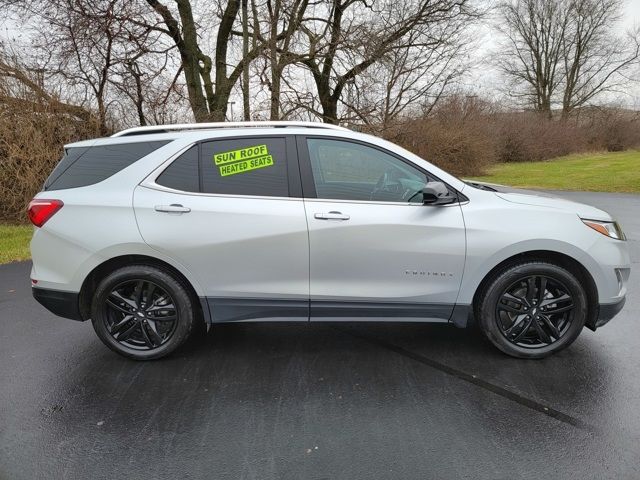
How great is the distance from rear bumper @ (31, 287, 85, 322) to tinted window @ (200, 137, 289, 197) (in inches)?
52.4

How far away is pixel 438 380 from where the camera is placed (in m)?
3.09

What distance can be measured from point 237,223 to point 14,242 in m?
7.19

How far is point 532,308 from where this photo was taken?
130 inches

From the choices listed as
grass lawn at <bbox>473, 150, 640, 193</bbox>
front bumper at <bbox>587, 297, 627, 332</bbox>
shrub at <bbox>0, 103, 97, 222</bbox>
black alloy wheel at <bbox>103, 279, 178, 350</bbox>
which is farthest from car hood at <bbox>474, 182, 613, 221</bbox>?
grass lawn at <bbox>473, 150, 640, 193</bbox>

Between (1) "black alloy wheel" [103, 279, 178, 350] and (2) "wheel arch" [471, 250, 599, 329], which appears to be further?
(1) "black alloy wheel" [103, 279, 178, 350]

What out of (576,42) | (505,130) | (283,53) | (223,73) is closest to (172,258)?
(283,53)

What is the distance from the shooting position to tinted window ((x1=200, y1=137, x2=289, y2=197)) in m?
3.27

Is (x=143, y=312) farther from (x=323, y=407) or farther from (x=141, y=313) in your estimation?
(x=323, y=407)

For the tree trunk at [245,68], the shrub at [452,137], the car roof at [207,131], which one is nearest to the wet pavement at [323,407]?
the car roof at [207,131]

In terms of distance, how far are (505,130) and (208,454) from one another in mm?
34112

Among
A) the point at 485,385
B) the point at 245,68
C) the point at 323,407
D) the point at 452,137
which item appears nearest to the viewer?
the point at 323,407

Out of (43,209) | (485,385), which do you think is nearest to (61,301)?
(43,209)

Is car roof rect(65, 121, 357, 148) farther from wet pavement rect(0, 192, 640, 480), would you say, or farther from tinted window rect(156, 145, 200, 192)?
wet pavement rect(0, 192, 640, 480)

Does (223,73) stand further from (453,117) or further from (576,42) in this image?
(576,42)
